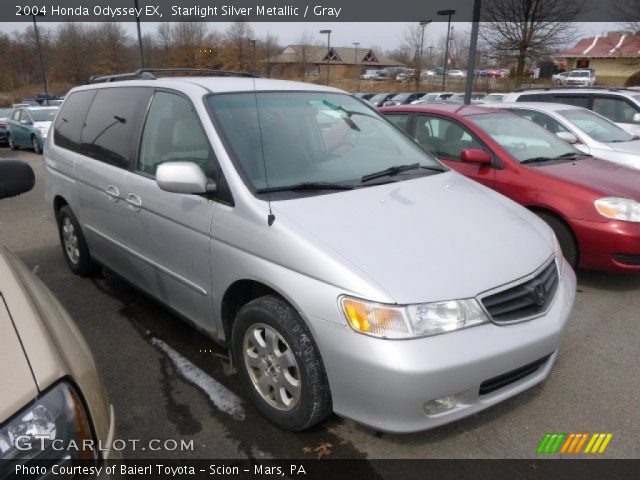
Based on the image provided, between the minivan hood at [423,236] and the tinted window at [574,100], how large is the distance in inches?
286

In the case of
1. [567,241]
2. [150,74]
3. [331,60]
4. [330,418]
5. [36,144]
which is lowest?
[36,144]

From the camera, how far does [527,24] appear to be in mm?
18922

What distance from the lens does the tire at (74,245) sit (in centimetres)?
453

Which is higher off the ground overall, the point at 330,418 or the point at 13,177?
the point at 13,177

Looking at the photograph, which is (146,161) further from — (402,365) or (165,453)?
(402,365)

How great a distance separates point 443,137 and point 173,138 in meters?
3.27

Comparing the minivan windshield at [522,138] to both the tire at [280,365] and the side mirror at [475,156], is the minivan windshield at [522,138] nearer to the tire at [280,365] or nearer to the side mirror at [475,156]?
the side mirror at [475,156]

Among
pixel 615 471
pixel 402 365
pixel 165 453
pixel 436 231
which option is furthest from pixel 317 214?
Answer: pixel 615 471

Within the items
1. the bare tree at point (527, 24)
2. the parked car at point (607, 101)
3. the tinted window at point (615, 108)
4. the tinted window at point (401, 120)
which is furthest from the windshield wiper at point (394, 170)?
the bare tree at point (527, 24)

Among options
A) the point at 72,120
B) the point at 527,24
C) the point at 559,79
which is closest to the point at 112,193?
the point at 72,120

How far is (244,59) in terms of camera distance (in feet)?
61.2

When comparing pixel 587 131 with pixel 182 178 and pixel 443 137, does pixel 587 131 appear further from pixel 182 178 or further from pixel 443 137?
pixel 182 178

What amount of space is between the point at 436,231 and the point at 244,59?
1772 cm

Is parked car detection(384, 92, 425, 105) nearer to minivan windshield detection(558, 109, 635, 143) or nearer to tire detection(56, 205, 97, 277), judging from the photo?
minivan windshield detection(558, 109, 635, 143)
